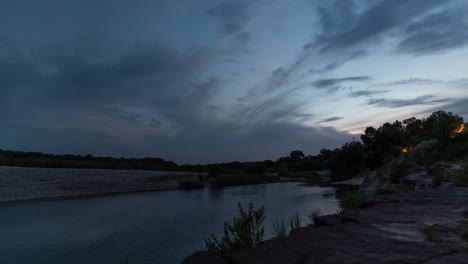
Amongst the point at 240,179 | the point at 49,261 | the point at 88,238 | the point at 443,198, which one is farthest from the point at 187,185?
the point at 443,198

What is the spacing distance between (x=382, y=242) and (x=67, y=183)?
3479cm

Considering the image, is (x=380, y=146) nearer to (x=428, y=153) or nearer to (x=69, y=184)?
(x=428, y=153)

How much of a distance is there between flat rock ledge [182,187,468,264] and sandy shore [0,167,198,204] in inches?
1093

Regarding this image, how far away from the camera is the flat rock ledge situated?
3.02 metres

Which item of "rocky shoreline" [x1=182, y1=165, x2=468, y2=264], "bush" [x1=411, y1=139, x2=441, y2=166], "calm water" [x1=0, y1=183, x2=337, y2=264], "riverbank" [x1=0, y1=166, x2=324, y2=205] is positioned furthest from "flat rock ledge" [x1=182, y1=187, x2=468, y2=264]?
"riverbank" [x1=0, y1=166, x2=324, y2=205]

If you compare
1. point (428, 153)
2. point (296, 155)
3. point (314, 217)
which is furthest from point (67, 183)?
point (296, 155)

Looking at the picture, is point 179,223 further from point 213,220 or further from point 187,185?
point 187,185

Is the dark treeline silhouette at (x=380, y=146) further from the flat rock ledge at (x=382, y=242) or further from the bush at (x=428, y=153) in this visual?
the flat rock ledge at (x=382, y=242)

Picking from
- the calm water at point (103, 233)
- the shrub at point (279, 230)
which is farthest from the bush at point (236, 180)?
the shrub at point (279, 230)

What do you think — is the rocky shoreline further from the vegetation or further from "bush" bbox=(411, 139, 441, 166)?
"bush" bbox=(411, 139, 441, 166)

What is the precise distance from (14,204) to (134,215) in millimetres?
12358

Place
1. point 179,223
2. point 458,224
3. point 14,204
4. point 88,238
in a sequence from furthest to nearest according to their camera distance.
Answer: point 14,204 < point 179,223 < point 88,238 < point 458,224

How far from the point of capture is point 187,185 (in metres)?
38.8

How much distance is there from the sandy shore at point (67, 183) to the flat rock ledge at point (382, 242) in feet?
91.1
